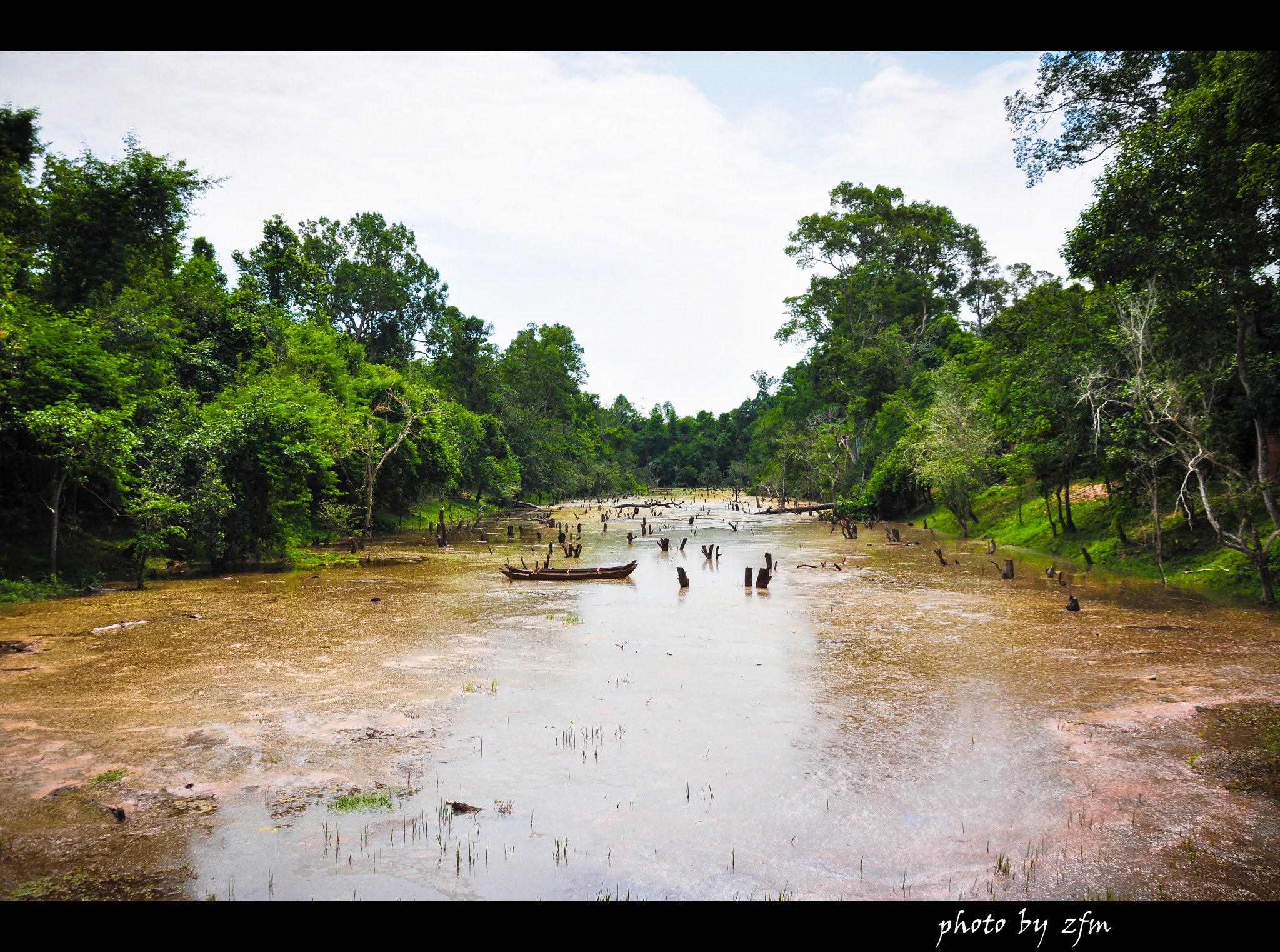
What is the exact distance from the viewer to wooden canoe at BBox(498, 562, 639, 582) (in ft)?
69.7

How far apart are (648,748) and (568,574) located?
13.6 m

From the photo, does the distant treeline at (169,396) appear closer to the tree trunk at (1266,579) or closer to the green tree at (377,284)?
the green tree at (377,284)

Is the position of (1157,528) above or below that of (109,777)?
above

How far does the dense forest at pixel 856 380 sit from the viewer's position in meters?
13.9

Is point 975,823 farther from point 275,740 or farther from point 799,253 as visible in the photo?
point 799,253

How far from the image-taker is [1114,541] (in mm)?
22188

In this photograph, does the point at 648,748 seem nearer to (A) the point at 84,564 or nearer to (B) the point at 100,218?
(A) the point at 84,564

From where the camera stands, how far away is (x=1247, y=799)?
266 inches

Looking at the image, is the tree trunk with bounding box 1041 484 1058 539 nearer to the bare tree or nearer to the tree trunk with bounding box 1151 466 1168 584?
the tree trunk with bounding box 1151 466 1168 584

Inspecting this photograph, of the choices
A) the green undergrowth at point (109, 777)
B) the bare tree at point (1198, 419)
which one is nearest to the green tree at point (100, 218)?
the green undergrowth at point (109, 777)

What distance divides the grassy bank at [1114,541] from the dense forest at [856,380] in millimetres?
245

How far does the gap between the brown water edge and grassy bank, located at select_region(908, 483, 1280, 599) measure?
1.52m

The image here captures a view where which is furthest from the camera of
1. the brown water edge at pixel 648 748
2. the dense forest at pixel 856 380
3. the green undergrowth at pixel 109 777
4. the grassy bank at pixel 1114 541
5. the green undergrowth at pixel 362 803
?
the grassy bank at pixel 1114 541

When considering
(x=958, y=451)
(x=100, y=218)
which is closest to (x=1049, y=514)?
(x=958, y=451)
